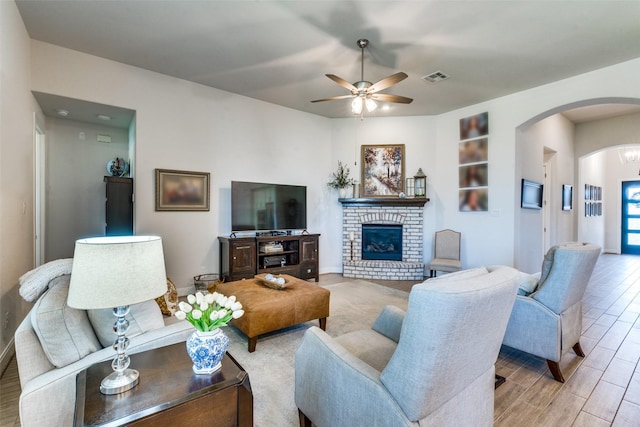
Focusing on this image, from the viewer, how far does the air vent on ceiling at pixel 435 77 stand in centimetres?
395

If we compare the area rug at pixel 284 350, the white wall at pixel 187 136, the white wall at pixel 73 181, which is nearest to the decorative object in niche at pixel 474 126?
the white wall at pixel 187 136

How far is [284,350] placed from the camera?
2.59 m

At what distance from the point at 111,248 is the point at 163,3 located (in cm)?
266

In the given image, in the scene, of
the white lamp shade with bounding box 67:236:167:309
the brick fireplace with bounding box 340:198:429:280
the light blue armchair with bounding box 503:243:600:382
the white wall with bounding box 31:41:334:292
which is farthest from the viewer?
the brick fireplace with bounding box 340:198:429:280

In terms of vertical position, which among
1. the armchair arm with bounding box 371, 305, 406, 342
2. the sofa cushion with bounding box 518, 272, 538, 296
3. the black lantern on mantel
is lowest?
the armchair arm with bounding box 371, 305, 406, 342

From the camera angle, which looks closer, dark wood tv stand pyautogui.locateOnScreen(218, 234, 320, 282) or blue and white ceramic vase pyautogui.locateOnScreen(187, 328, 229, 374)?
blue and white ceramic vase pyautogui.locateOnScreen(187, 328, 229, 374)

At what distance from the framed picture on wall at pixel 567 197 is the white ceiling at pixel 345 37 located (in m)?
3.69

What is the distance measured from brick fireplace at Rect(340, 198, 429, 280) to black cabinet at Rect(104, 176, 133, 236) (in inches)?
138

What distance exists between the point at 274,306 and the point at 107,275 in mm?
1683

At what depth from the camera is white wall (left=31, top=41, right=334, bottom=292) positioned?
3566mm

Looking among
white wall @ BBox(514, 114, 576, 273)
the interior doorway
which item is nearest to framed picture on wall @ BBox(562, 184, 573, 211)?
white wall @ BBox(514, 114, 576, 273)

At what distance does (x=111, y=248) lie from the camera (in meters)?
1.10

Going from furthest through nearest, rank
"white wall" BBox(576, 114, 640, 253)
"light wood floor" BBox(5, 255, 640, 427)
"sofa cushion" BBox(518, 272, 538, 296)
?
"white wall" BBox(576, 114, 640, 253)
"sofa cushion" BBox(518, 272, 538, 296)
"light wood floor" BBox(5, 255, 640, 427)

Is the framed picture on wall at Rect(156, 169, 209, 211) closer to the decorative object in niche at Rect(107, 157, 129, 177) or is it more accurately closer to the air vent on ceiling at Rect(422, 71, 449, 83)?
the decorative object in niche at Rect(107, 157, 129, 177)
